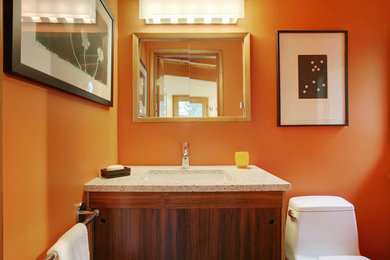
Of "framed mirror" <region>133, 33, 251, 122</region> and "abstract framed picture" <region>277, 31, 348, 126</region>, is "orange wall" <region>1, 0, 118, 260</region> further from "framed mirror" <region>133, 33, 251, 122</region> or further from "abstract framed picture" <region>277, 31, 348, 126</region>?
"abstract framed picture" <region>277, 31, 348, 126</region>

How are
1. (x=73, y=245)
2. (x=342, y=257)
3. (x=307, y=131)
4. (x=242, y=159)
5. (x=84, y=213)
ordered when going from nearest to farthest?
1. (x=73, y=245)
2. (x=84, y=213)
3. (x=342, y=257)
4. (x=242, y=159)
5. (x=307, y=131)

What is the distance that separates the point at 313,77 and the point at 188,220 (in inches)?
50.0

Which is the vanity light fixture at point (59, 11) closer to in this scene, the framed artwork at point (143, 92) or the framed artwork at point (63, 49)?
the framed artwork at point (63, 49)

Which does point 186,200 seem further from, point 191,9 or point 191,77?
point 191,9

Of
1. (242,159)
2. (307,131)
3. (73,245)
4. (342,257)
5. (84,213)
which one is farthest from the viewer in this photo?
(307,131)

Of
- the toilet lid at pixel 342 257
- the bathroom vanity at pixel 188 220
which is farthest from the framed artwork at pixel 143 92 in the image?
the toilet lid at pixel 342 257

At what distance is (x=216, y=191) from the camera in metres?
0.90

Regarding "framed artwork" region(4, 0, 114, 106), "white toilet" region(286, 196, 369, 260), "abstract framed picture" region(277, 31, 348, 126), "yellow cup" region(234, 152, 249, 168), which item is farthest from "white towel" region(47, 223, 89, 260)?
"abstract framed picture" region(277, 31, 348, 126)

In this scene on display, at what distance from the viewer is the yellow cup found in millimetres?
1277

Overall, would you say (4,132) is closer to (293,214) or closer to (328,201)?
(293,214)

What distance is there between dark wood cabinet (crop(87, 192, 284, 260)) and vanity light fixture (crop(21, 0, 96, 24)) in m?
0.73

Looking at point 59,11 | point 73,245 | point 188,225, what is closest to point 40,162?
point 73,245

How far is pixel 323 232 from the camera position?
1.11 meters

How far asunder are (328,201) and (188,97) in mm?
1119
